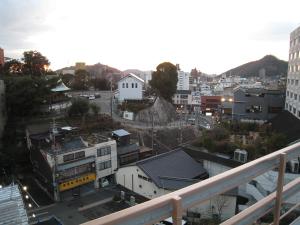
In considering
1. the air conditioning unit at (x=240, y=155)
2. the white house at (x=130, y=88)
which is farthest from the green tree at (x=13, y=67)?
the air conditioning unit at (x=240, y=155)

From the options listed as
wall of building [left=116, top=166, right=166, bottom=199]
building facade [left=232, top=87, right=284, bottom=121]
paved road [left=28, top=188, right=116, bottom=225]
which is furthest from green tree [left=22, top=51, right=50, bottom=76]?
building facade [left=232, top=87, right=284, bottom=121]

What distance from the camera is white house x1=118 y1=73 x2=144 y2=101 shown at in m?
24.4

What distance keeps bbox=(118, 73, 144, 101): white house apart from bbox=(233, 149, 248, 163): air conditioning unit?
14.3 metres

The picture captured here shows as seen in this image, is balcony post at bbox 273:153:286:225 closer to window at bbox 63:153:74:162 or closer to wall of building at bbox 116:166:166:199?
wall of building at bbox 116:166:166:199

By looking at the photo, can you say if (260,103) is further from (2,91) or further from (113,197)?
(2,91)

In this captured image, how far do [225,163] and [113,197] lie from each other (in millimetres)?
5474

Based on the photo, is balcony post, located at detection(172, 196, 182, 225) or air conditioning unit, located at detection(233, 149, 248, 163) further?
air conditioning unit, located at detection(233, 149, 248, 163)

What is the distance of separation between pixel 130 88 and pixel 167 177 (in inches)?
580

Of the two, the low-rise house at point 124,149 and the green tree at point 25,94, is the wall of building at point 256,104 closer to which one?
Result: the low-rise house at point 124,149

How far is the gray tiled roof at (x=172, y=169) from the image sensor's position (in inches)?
422

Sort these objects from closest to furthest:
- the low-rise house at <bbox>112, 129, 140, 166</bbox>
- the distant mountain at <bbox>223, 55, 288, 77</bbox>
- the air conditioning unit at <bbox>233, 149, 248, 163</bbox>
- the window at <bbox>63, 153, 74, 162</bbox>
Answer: the air conditioning unit at <bbox>233, 149, 248, 163</bbox> → the window at <bbox>63, 153, 74, 162</bbox> → the low-rise house at <bbox>112, 129, 140, 166</bbox> → the distant mountain at <bbox>223, 55, 288, 77</bbox>

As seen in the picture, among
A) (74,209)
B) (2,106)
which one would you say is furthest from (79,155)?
(2,106)

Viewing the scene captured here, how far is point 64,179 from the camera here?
1223 centimetres

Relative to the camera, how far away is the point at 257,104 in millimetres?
19453
